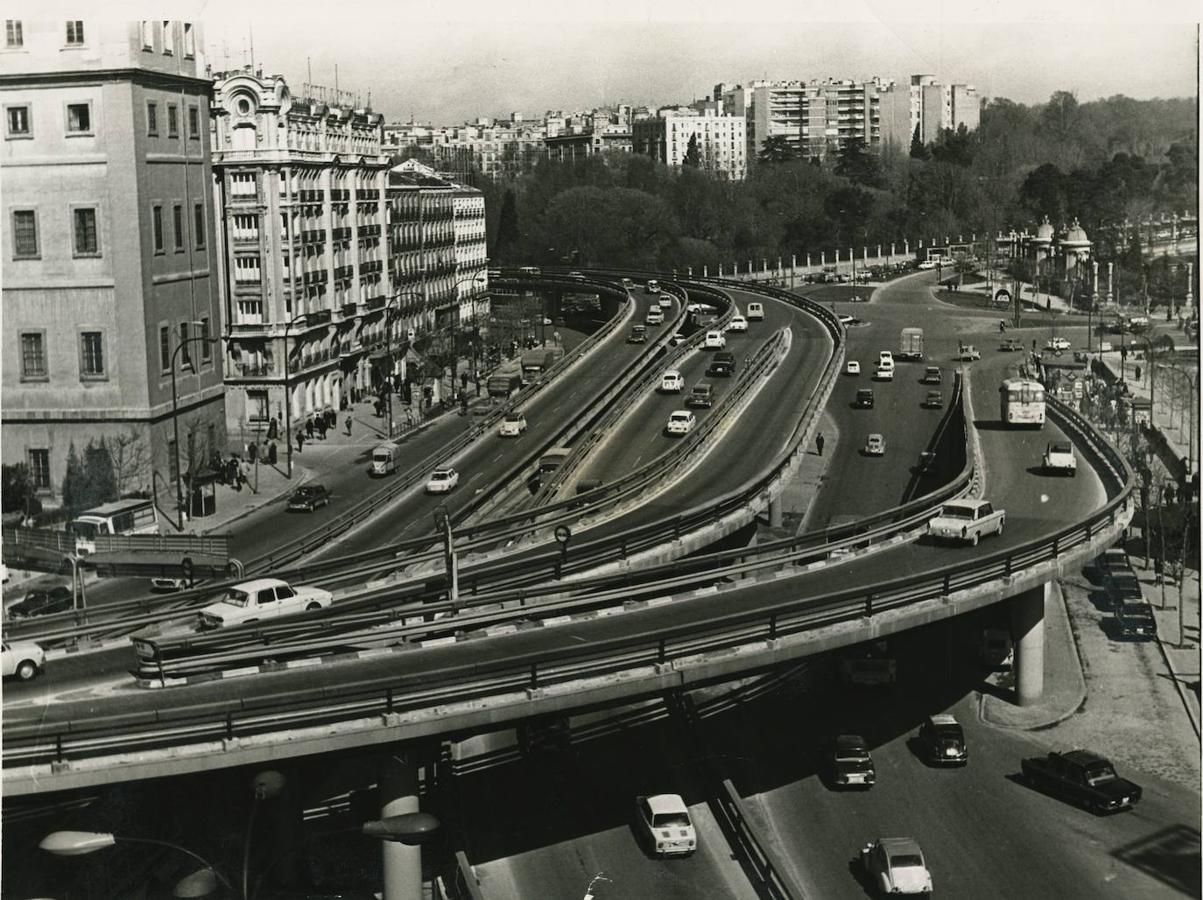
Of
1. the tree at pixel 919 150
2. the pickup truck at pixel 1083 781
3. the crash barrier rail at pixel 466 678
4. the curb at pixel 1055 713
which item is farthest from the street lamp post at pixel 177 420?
the tree at pixel 919 150

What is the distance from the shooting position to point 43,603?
3303 centimetres

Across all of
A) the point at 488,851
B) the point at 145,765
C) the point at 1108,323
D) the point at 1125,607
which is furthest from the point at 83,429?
the point at 1108,323

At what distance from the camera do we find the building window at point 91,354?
135 feet

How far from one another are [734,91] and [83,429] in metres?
164

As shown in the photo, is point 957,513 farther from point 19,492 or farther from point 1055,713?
point 19,492

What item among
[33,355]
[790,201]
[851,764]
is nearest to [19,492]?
[33,355]

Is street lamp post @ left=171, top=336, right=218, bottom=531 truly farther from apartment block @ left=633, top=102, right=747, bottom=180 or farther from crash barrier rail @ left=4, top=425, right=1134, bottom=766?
apartment block @ left=633, top=102, right=747, bottom=180

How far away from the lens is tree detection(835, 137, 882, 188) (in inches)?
6176

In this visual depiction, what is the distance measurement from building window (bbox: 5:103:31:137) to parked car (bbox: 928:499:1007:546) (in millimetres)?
23579

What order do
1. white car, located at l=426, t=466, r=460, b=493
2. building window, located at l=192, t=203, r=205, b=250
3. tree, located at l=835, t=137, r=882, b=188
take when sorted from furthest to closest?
1. tree, located at l=835, t=137, r=882, b=188
2. white car, located at l=426, t=466, r=460, b=493
3. building window, located at l=192, t=203, r=205, b=250

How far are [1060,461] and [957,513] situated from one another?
10.2 meters

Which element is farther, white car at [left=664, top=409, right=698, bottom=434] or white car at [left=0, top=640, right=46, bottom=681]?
white car at [left=664, top=409, right=698, bottom=434]

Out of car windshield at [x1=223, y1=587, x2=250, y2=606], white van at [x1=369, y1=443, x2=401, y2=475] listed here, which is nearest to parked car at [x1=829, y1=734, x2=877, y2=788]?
car windshield at [x1=223, y1=587, x2=250, y2=606]

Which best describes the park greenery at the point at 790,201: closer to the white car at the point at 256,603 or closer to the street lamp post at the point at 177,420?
the street lamp post at the point at 177,420
